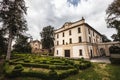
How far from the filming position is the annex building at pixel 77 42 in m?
28.7

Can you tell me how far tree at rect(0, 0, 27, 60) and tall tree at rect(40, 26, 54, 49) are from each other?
100 feet

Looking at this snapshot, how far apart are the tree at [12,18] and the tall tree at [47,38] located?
3054 centimetres

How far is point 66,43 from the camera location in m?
34.4

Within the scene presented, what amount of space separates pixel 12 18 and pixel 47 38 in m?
33.4

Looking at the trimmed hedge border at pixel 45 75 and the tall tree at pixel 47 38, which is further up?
the tall tree at pixel 47 38

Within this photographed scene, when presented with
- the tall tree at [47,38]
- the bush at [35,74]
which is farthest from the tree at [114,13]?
the tall tree at [47,38]

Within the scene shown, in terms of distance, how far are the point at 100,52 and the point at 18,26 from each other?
29846 millimetres

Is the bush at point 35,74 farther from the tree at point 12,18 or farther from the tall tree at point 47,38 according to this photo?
the tall tree at point 47,38

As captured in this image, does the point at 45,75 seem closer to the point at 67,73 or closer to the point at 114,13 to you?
the point at 67,73

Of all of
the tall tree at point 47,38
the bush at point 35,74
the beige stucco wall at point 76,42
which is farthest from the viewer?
the tall tree at point 47,38

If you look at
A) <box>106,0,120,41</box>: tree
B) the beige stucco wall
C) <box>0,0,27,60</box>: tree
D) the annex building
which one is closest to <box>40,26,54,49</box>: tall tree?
the annex building

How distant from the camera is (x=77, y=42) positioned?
1193 inches

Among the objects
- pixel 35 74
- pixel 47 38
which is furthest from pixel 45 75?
pixel 47 38

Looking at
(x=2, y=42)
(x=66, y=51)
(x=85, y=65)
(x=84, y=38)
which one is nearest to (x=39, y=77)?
(x=85, y=65)
